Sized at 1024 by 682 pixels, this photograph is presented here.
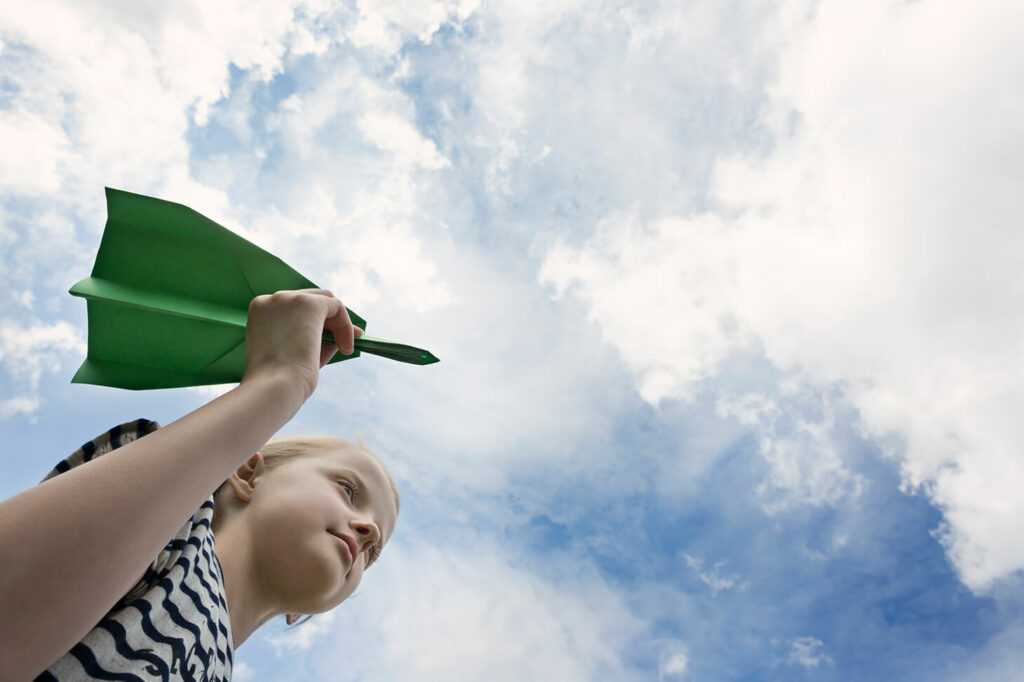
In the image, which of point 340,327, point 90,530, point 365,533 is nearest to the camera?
point 90,530

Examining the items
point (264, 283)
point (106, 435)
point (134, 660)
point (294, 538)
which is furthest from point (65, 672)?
point (264, 283)

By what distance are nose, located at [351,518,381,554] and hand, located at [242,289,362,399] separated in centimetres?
51

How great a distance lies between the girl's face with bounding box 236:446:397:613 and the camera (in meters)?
1.27

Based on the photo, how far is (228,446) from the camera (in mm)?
803

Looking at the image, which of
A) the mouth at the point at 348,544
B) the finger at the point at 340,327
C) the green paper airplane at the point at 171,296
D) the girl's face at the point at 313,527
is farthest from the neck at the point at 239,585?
the finger at the point at 340,327

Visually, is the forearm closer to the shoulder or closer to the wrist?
the wrist

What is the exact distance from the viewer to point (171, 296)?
1.24 meters

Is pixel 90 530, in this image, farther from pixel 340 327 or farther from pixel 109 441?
pixel 340 327

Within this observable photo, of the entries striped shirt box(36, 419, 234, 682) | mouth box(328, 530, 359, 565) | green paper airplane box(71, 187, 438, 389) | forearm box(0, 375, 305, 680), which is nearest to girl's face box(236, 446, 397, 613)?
mouth box(328, 530, 359, 565)

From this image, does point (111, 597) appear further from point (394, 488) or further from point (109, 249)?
point (394, 488)

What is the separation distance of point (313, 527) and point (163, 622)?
392 mm

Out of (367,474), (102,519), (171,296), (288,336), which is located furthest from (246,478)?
(102,519)

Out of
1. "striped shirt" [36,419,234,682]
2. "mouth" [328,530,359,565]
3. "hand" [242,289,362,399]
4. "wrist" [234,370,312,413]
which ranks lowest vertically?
"striped shirt" [36,419,234,682]

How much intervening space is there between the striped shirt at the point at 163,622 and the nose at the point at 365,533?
316 millimetres
